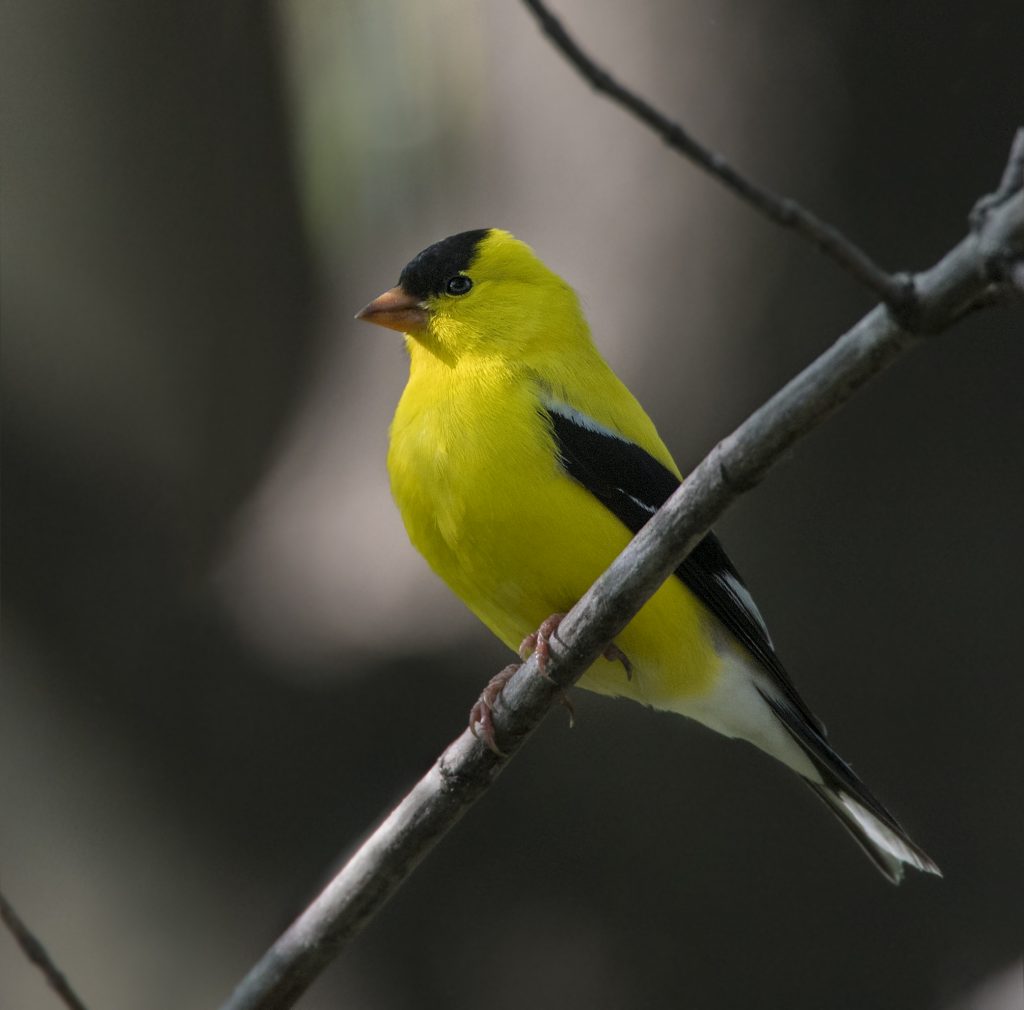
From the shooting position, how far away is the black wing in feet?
9.06

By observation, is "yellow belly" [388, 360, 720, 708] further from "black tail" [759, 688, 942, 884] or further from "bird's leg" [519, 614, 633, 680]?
"black tail" [759, 688, 942, 884]

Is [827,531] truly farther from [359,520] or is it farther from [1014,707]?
[359,520]

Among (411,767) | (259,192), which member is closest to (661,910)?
(411,767)

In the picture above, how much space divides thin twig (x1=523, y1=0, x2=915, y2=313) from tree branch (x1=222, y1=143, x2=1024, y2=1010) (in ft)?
0.16

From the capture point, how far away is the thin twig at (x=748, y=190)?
135cm

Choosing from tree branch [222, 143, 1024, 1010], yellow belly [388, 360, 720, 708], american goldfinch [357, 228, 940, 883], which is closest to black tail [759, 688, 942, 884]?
american goldfinch [357, 228, 940, 883]

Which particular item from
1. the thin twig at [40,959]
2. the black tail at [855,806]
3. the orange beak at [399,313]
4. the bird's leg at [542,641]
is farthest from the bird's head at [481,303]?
the thin twig at [40,959]

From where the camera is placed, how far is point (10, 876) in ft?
14.8

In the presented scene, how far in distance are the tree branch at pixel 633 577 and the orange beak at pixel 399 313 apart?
1.20 metres

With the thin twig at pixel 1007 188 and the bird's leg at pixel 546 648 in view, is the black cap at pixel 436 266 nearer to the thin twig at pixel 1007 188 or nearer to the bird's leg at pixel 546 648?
the bird's leg at pixel 546 648

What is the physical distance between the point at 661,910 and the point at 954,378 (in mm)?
1667

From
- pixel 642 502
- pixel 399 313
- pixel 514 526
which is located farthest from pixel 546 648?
pixel 399 313

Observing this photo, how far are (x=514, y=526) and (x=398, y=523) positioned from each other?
1.21 metres

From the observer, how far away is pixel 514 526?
2.63m
